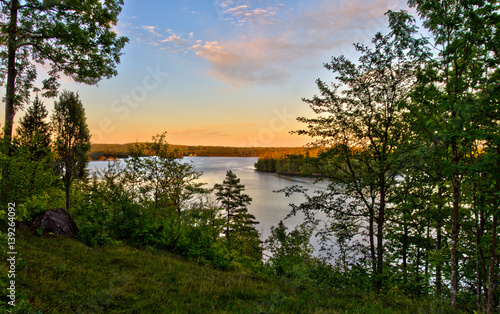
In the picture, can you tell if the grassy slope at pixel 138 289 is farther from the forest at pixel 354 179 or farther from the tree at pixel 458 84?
the tree at pixel 458 84

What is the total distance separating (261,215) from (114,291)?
33772mm

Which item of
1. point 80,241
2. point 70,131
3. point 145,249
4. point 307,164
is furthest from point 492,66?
point 70,131

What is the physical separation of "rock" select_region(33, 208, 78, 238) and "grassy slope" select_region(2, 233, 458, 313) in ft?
1.71

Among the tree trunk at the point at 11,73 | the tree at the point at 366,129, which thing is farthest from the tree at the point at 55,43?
the tree at the point at 366,129

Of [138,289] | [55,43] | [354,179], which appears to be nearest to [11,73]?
[55,43]

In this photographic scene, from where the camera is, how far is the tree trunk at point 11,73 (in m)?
7.31

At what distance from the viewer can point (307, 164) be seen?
977 centimetres

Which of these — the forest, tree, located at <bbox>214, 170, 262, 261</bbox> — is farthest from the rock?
tree, located at <bbox>214, 170, 262, 261</bbox>

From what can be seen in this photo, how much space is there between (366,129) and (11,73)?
12.6 m

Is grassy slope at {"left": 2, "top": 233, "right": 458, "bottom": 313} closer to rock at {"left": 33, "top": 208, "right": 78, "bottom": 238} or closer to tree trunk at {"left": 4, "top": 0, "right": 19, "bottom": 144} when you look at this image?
rock at {"left": 33, "top": 208, "right": 78, "bottom": 238}

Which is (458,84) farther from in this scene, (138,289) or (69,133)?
(69,133)

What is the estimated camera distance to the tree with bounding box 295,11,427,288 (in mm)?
8526

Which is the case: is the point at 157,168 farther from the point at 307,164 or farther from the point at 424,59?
the point at 424,59

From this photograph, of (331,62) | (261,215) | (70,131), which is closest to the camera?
(331,62)
